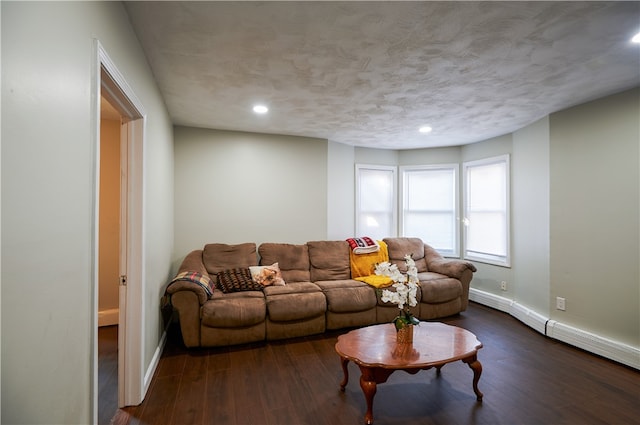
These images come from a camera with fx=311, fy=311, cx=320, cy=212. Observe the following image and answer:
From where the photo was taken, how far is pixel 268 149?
462 centimetres

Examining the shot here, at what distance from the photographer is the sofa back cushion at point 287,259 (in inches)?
166

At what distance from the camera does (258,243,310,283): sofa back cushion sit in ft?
13.9

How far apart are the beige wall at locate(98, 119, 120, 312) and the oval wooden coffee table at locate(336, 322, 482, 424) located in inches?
127

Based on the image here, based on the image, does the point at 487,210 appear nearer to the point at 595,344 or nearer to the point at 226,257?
the point at 595,344

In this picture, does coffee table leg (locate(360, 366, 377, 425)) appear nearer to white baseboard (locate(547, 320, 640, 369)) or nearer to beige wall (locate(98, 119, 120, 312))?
white baseboard (locate(547, 320, 640, 369))

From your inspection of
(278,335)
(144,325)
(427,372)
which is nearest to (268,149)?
(278,335)

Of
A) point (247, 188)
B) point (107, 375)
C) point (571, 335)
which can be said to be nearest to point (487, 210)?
point (571, 335)

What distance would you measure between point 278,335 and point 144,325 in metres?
1.47

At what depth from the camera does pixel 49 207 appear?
0.99 meters

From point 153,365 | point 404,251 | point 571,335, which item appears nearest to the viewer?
point 153,365

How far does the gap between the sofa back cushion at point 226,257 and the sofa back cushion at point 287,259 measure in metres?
0.16

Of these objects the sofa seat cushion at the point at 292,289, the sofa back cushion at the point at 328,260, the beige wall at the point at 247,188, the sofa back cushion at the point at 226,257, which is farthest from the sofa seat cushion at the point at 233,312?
the beige wall at the point at 247,188

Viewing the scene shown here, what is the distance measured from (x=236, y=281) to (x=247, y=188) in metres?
1.42

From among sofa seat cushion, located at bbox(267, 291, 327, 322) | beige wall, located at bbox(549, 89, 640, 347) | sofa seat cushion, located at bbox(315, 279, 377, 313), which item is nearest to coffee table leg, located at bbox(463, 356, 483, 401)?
sofa seat cushion, located at bbox(315, 279, 377, 313)
